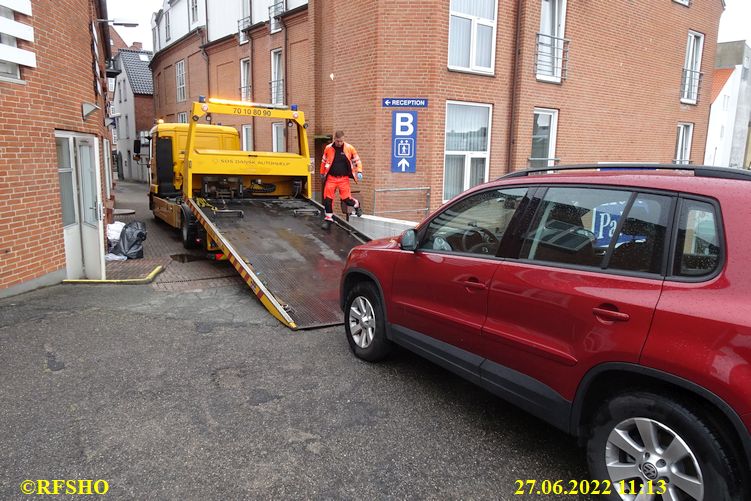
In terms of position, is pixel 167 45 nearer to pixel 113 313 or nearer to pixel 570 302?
pixel 113 313

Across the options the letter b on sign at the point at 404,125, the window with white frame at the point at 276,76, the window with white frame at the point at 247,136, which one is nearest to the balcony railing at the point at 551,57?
the letter b on sign at the point at 404,125

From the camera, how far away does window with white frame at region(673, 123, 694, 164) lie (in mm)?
16766

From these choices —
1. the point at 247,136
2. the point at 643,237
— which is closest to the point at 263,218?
the point at 643,237

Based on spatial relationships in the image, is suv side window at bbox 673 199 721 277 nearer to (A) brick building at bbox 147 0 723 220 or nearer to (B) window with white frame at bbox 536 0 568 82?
(A) brick building at bbox 147 0 723 220

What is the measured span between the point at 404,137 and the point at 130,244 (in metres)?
5.63

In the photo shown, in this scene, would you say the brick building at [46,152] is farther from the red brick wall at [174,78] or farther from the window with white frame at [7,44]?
the red brick wall at [174,78]

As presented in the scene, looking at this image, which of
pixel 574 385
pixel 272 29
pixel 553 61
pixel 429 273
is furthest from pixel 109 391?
pixel 272 29

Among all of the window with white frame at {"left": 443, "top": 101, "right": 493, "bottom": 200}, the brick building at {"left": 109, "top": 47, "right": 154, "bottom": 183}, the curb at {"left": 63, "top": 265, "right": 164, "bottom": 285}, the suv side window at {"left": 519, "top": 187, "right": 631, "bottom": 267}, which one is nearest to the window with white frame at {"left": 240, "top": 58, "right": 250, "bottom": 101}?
the window with white frame at {"left": 443, "top": 101, "right": 493, "bottom": 200}

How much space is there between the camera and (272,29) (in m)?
16.2

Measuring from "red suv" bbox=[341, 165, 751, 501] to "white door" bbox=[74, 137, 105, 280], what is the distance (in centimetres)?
570

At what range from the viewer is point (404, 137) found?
1084 centimetres

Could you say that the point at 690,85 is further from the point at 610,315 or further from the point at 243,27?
the point at 610,315

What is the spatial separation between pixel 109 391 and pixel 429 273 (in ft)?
8.64

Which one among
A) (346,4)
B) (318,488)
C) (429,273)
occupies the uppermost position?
(346,4)
